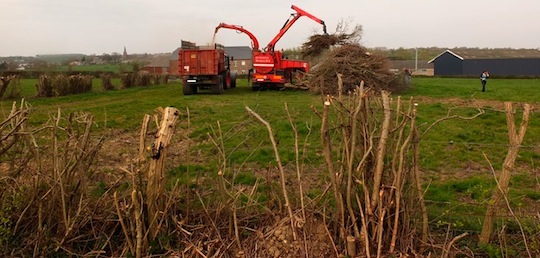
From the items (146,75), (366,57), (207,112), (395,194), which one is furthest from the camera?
(146,75)

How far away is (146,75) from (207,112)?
21489 mm

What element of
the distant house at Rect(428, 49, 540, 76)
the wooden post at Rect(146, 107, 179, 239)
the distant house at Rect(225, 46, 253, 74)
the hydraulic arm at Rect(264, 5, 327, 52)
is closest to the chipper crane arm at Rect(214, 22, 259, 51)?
the hydraulic arm at Rect(264, 5, 327, 52)

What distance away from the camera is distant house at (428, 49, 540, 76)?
6062cm

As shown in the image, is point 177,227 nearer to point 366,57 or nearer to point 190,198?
point 190,198

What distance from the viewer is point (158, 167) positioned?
12.1ft

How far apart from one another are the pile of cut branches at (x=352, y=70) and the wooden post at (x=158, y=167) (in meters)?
15.4

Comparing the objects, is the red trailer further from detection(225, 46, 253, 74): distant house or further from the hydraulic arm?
detection(225, 46, 253, 74): distant house

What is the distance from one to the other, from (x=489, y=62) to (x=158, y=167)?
66.2 m

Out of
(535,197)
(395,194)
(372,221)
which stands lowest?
(535,197)

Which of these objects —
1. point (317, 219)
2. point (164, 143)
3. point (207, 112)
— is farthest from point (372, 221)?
point (207, 112)

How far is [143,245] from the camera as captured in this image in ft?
12.3

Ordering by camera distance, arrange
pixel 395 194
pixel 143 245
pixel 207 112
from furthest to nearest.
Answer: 1. pixel 207 112
2. pixel 143 245
3. pixel 395 194

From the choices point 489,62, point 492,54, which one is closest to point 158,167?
point 489,62

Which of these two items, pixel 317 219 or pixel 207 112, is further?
pixel 207 112
